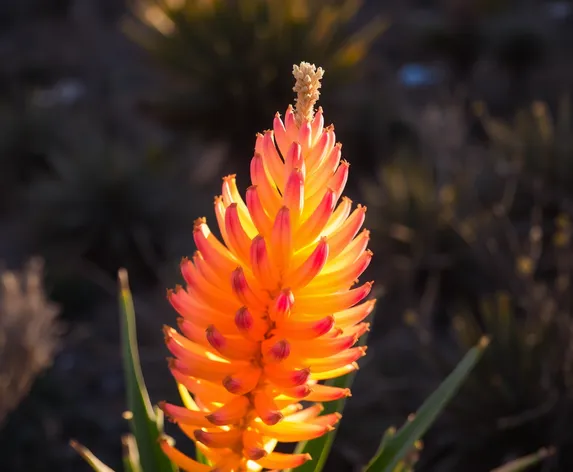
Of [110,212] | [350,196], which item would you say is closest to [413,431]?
[110,212]

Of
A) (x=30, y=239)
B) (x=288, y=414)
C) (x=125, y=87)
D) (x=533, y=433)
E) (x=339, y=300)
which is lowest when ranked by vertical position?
(x=288, y=414)

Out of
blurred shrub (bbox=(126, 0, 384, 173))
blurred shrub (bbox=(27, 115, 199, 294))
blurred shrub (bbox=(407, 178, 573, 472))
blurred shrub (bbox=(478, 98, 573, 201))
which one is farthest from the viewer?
blurred shrub (bbox=(126, 0, 384, 173))

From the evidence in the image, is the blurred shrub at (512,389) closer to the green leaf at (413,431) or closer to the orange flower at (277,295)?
the green leaf at (413,431)

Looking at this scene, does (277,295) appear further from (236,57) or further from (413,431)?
(236,57)

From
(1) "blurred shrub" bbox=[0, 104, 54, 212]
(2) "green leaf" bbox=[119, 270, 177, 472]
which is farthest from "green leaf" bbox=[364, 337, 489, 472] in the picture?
(1) "blurred shrub" bbox=[0, 104, 54, 212]

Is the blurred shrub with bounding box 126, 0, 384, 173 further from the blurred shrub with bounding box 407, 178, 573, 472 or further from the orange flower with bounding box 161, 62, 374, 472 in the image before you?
the orange flower with bounding box 161, 62, 374, 472

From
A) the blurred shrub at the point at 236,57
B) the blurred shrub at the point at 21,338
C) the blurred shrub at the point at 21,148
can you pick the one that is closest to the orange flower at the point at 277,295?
the blurred shrub at the point at 21,338

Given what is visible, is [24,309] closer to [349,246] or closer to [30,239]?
[30,239]

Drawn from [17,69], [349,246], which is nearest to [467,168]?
[349,246]
